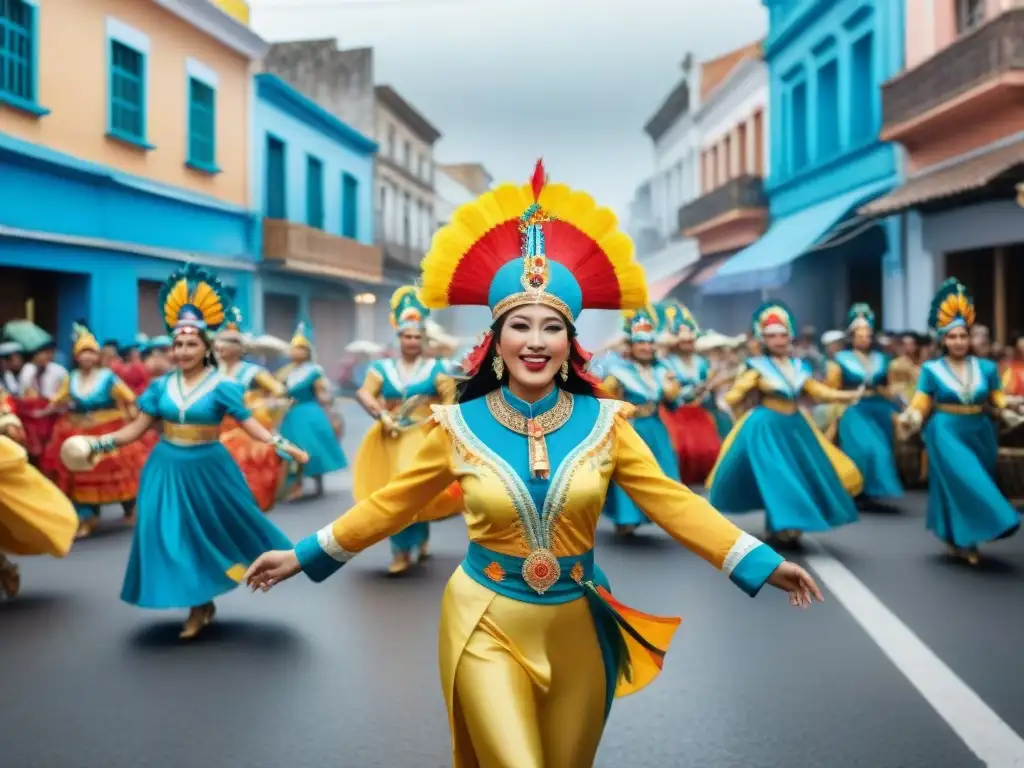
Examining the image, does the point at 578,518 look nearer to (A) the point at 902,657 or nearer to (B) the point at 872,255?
(A) the point at 902,657

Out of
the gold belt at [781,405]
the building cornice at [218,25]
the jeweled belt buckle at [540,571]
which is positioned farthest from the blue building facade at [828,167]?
the jeweled belt buckle at [540,571]

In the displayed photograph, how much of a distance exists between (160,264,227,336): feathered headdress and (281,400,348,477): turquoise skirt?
20.3ft

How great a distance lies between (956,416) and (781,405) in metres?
1.33

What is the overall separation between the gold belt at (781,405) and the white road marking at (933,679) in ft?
5.08

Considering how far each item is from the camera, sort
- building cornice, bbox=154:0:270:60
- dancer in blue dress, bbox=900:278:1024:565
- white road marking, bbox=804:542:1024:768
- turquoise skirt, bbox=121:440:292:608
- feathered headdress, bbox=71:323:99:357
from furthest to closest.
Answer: building cornice, bbox=154:0:270:60 < feathered headdress, bbox=71:323:99:357 < dancer in blue dress, bbox=900:278:1024:565 < turquoise skirt, bbox=121:440:292:608 < white road marking, bbox=804:542:1024:768

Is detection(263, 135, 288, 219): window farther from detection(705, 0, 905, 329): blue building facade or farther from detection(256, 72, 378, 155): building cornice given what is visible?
detection(705, 0, 905, 329): blue building facade

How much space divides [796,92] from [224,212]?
13.5m

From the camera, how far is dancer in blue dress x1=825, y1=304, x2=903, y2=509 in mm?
11711

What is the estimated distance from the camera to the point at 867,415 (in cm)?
1227

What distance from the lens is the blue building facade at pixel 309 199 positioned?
26688 millimetres

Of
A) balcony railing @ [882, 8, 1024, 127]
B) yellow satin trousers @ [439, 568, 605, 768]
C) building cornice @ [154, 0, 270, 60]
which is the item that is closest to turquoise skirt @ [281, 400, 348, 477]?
yellow satin trousers @ [439, 568, 605, 768]

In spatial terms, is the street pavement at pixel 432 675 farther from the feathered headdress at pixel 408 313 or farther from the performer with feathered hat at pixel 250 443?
the performer with feathered hat at pixel 250 443

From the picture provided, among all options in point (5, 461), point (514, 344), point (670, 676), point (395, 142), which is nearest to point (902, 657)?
point (670, 676)

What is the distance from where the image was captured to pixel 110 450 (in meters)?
6.25
